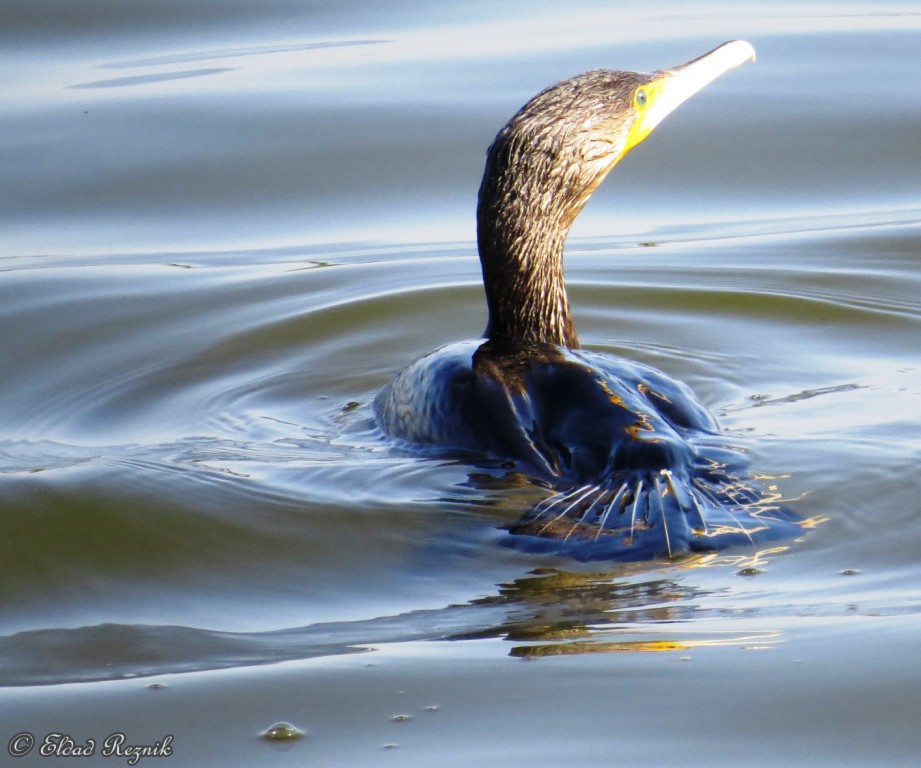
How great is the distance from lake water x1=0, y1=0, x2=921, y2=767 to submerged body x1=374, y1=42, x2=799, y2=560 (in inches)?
4.4

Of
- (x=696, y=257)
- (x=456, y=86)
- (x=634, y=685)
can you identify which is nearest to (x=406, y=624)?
(x=634, y=685)

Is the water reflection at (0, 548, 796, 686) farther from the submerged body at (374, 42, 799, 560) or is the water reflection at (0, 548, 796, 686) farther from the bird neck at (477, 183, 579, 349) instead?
the bird neck at (477, 183, 579, 349)

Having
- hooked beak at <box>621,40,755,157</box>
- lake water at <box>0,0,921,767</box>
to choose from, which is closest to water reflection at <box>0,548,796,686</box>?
lake water at <box>0,0,921,767</box>

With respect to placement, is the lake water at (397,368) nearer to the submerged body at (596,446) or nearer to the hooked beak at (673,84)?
the submerged body at (596,446)

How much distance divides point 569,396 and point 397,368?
6.29ft

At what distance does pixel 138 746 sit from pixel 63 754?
14cm

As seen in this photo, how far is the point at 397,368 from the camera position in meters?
5.67

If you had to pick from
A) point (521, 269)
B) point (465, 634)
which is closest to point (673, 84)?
point (521, 269)

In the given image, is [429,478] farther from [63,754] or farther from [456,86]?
[456,86]

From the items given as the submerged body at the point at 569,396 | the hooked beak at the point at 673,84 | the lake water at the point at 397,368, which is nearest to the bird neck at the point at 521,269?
the submerged body at the point at 569,396

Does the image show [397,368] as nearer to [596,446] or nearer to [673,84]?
[673,84]

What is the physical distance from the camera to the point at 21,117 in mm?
8438

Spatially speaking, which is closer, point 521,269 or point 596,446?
point 596,446

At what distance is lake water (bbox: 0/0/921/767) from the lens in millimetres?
2771
